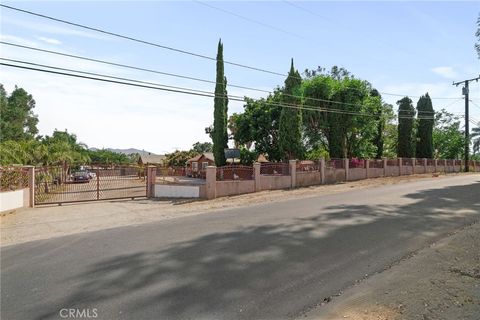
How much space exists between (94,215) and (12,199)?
3.76m

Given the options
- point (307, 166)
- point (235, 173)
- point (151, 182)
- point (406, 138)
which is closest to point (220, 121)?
point (307, 166)

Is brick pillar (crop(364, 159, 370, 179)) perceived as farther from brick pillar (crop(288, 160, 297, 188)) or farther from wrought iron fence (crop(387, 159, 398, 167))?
brick pillar (crop(288, 160, 297, 188))

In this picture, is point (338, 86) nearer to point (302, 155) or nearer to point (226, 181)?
point (302, 155)

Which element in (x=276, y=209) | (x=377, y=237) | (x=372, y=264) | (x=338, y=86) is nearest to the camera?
(x=372, y=264)

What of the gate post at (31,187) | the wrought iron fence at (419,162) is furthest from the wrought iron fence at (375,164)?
the gate post at (31,187)

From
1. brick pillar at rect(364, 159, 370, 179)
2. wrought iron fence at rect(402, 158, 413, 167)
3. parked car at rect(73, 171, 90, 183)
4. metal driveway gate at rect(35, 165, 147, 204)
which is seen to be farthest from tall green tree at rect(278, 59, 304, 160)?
parked car at rect(73, 171, 90, 183)

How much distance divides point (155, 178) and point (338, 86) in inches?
671

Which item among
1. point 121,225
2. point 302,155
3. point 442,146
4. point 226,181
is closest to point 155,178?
point 226,181

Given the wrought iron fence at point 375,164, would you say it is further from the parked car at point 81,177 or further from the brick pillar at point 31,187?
the brick pillar at point 31,187

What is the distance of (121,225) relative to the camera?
12.3 m

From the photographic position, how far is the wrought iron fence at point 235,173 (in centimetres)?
2055

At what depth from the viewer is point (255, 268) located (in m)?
6.79

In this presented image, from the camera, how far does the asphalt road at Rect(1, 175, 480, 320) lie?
530 centimetres

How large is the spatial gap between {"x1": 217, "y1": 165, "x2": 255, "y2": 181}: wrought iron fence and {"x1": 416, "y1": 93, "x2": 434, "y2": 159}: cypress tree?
30044 millimetres
